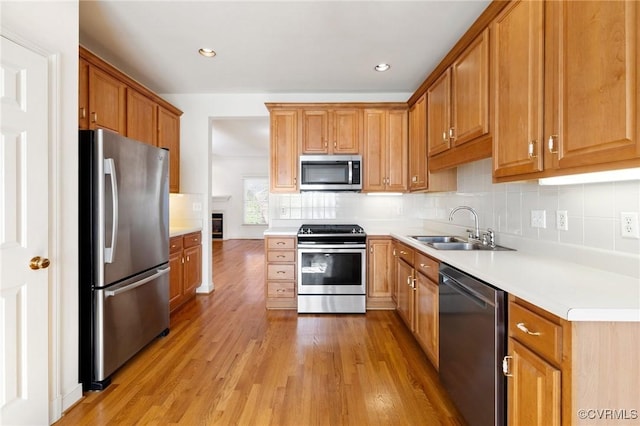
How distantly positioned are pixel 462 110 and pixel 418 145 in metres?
1.13

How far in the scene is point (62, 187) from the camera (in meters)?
1.88

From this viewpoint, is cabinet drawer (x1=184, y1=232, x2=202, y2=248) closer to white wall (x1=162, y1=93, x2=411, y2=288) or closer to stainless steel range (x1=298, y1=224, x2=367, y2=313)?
white wall (x1=162, y1=93, x2=411, y2=288)

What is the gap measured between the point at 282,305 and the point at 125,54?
3002mm

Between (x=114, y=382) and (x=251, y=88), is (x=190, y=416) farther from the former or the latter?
(x=251, y=88)

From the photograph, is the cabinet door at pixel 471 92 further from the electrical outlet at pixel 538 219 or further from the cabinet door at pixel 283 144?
the cabinet door at pixel 283 144

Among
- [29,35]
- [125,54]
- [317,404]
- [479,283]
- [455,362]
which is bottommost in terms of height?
[317,404]

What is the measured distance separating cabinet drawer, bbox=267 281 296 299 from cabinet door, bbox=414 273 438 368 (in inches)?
59.0

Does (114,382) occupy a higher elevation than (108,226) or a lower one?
lower

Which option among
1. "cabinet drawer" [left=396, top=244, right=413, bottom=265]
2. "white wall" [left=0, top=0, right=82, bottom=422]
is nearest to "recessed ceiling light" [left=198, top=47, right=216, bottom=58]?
"white wall" [left=0, top=0, right=82, bottom=422]

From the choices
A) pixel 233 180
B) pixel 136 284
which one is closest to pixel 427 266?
pixel 136 284

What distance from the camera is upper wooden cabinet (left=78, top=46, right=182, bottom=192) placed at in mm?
2451

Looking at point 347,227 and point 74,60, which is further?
point 347,227

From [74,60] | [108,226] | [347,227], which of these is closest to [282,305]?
[347,227]

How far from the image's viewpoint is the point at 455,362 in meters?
1.77
